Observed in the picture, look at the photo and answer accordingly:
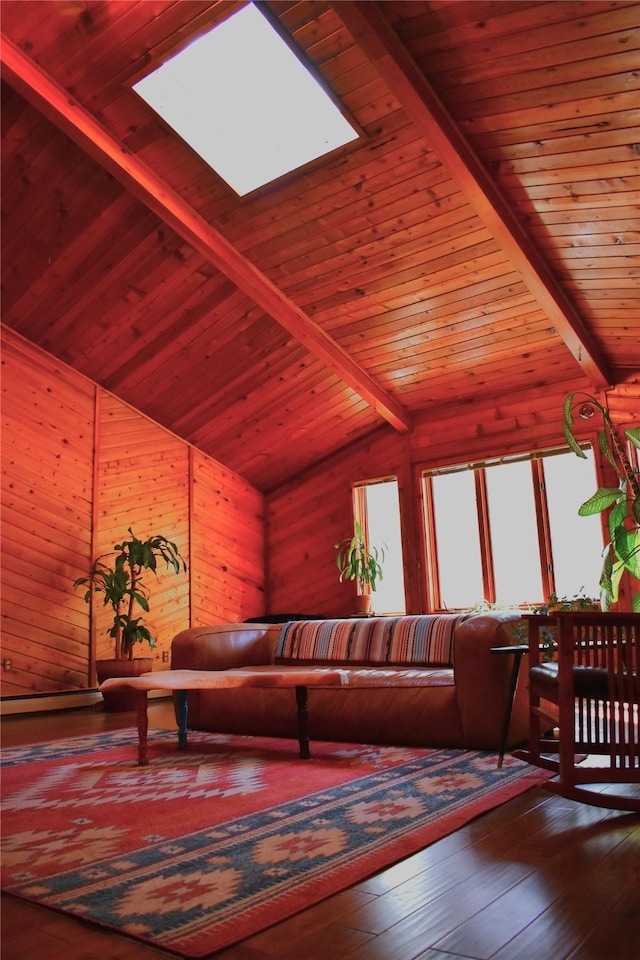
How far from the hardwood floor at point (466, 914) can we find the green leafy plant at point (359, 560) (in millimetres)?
5463

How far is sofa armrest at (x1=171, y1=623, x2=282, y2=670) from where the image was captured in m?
4.14

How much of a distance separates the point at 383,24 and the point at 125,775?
385 centimetres

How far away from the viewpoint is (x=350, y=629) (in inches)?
166

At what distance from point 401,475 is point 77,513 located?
329 centimetres

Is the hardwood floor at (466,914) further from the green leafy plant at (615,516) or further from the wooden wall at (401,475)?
the wooden wall at (401,475)

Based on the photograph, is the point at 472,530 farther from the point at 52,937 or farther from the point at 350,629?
the point at 52,937

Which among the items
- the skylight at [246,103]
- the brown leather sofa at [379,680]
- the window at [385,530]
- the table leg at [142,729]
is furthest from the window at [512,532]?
the table leg at [142,729]

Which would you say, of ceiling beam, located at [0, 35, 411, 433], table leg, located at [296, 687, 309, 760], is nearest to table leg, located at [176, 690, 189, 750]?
table leg, located at [296, 687, 309, 760]

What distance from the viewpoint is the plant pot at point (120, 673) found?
6.04 meters

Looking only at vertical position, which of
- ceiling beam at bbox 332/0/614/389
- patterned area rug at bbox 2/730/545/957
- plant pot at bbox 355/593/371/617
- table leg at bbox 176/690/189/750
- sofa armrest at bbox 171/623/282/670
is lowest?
patterned area rug at bbox 2/730/545/957

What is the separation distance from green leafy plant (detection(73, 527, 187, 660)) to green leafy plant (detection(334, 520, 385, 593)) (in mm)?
1772

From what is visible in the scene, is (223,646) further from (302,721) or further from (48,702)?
(48,702)

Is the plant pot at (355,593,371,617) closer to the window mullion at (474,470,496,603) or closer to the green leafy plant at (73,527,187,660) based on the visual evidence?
the window mullion at (474,470,496,603)

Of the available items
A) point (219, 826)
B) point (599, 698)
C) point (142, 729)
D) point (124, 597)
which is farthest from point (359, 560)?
point (219, 826)
